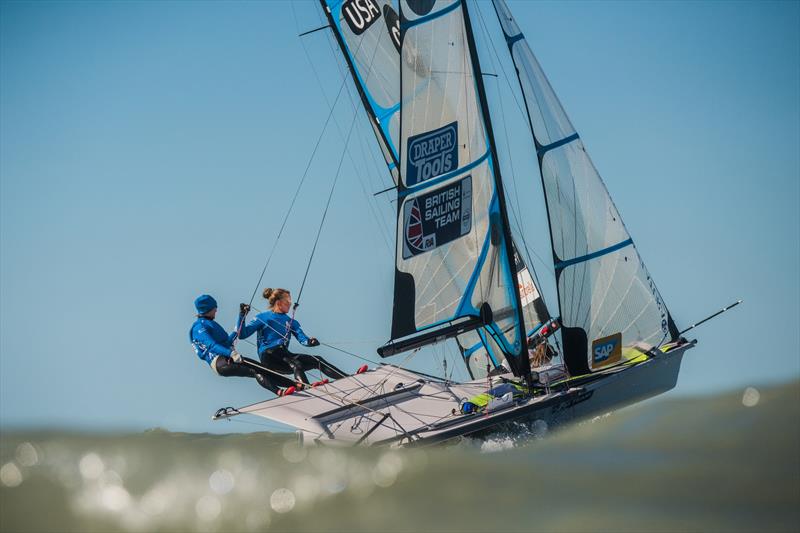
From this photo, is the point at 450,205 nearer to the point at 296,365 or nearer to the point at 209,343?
the point at 296,365

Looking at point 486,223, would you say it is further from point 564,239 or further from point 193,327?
point 193,327

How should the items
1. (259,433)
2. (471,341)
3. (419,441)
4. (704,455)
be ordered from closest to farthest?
(704,455) < (419,441) < (259,433) < (471,341)

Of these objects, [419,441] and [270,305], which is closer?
[419,441]

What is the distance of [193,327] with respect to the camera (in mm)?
14883

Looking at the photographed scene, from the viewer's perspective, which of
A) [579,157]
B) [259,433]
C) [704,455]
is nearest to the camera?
[704,455]

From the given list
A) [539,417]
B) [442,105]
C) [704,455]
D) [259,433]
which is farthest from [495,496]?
[442,105]

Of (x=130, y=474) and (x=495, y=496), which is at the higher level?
(x=130, y=474)

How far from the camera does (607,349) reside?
49.0ft

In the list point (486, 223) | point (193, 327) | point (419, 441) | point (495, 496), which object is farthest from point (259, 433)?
point (495, 496)

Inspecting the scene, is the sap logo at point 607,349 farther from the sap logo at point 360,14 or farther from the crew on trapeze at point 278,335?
the sap logo at point 360,14

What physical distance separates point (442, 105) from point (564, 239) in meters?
2.35

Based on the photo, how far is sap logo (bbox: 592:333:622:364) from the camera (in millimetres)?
14859

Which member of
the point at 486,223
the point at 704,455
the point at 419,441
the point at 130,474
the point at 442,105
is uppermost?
the point at 442,105

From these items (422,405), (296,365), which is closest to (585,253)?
(422,405)
